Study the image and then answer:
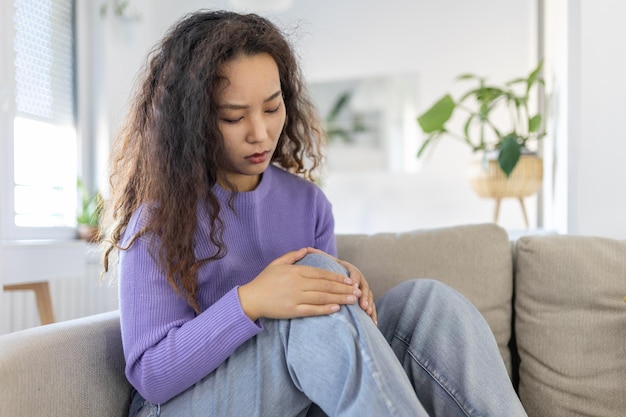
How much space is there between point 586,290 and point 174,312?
0.78 meters

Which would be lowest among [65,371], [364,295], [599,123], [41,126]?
[65,371]

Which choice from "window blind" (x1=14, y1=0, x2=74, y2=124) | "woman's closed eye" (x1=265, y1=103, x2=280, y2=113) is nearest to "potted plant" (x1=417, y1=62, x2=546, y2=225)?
"woman's closed eye" (x1=265, y1=103, x2=280, y2=113)

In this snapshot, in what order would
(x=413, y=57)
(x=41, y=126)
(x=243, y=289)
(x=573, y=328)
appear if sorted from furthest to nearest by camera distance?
(x=413, y=57) < (x=41, y=126) < (x=573, y=328) < (x=243, y=289)

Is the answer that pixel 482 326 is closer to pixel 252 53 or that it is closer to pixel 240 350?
pixel 240 350

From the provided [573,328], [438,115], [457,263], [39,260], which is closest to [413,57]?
[438,115]

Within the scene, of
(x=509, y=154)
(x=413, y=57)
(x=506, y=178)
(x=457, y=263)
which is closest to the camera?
(x=457, y=263)

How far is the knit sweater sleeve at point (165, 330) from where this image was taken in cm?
98

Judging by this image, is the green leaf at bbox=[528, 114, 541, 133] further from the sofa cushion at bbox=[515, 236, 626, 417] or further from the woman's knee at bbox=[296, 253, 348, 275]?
the woman's knee at bbox=[296, 253, 348, 275]

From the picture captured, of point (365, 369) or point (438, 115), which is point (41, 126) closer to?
point (438, 115)

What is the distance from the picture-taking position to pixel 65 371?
102 centimetres

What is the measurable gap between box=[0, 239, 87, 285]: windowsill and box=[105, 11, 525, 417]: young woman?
1053 mm

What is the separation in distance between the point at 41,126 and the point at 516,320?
2.36 metres

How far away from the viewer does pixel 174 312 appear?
1043 millimetres

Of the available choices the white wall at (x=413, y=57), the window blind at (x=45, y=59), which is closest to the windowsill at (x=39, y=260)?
the window blind at (x=45, y=59)
